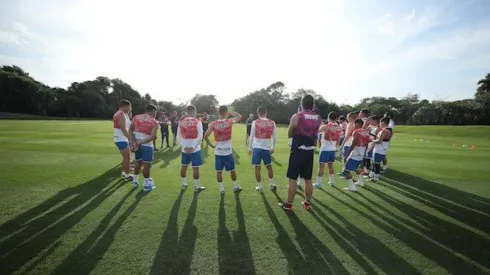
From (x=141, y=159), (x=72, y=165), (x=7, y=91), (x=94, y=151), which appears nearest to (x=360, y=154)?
(x=141, y=159)

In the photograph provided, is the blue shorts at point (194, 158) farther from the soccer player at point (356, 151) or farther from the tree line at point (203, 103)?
the tree line at point (203, 103)

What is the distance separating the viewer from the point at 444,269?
13.1 feet

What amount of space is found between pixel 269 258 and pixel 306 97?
3581mm

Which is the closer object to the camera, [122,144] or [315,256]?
[315,256]

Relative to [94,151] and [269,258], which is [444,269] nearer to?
[269,258]

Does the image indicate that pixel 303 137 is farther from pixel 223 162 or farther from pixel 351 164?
pixel 351 164

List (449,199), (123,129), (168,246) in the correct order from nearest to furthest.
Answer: (168,246), (449,199), (123,129)

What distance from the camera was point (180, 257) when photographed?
A: 13.7 feet

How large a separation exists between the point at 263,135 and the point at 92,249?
16.3 ft

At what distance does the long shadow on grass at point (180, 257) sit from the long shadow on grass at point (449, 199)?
5.97 m

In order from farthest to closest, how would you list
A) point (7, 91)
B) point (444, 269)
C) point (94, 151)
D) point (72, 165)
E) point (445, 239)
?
point (7, 91)
point (94, 151)
point (72, 165)
point (445, 239)
point (444, 269)

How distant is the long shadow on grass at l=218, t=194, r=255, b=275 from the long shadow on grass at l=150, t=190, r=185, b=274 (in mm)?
793

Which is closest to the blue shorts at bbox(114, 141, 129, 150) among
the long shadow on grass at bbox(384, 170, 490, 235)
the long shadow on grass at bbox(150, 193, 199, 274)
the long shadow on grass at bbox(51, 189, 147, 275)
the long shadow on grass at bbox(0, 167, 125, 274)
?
the long shadow on grass at bbox(0, 167, 125, 274)

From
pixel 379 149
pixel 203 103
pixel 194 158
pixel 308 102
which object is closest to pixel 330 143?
pixel 379 149
